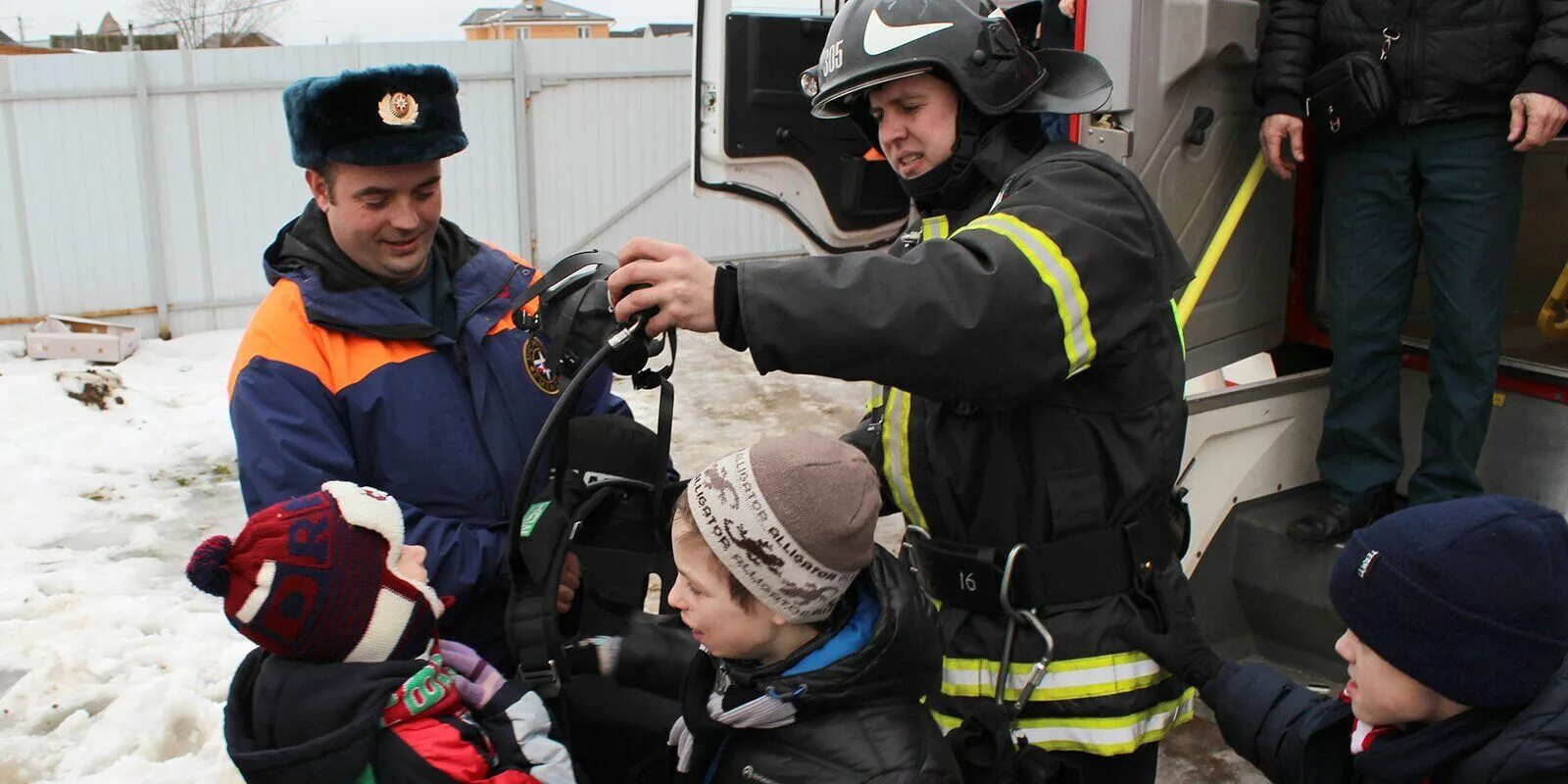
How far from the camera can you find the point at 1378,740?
1.83 metres

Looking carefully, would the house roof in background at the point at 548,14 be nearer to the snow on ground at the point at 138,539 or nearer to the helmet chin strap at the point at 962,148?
the snow on ground at the point at 138,539

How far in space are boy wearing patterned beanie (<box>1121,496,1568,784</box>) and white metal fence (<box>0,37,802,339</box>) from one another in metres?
9.71

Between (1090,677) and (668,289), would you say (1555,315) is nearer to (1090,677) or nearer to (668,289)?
(1090,677)

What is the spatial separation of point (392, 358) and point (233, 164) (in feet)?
28.7

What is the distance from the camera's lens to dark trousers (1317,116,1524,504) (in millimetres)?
3326

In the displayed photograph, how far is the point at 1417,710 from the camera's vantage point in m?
1.75

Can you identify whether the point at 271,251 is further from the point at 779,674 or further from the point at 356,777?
the point at 779,674

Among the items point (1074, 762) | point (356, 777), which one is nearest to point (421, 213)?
point (356, 777)

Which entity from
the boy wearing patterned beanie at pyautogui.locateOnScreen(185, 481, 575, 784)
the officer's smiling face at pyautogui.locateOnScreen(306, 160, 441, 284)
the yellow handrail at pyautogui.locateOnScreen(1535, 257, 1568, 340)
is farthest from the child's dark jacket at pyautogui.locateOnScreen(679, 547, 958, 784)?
the yellow handrail at pyautogui.locateOnScreen(1535, 257, 1568, 340)

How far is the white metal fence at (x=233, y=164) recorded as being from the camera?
31.4 ft

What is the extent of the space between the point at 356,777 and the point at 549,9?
130 feet

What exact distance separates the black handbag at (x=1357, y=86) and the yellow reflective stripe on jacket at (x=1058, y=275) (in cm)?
185

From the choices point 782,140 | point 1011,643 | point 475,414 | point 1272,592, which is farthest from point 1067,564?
point 782,140

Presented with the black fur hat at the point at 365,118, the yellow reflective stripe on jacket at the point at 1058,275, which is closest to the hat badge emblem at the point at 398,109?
the black fur hat at the point at 365,118
